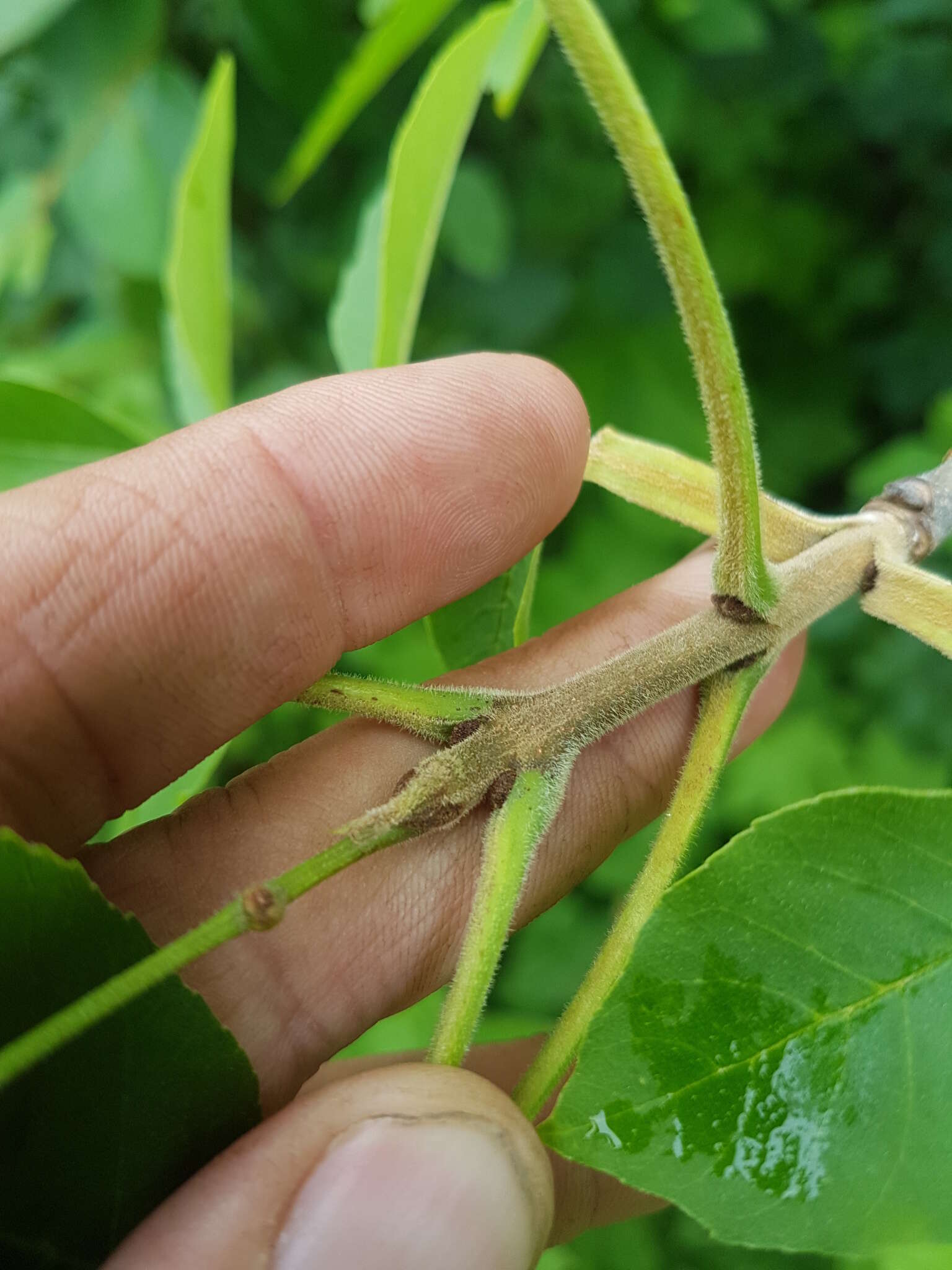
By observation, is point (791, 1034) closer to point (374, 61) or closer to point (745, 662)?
point (745, 662)

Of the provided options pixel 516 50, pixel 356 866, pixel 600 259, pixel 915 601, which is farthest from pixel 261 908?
pixel 600 259

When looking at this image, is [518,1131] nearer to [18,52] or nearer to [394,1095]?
[394,1095]

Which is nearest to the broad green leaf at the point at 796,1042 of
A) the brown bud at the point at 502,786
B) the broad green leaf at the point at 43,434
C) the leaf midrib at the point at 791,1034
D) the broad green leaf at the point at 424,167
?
the leaf midrib at the point at 791,1034

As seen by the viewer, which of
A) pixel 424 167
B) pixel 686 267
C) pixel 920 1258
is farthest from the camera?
pixel 424 167

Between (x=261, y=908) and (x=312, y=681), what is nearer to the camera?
(x=261, y=908)

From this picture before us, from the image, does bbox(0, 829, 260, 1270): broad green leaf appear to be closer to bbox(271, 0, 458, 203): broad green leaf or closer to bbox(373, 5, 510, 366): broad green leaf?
bbox(373, 5, 510, 366): broad green leaf

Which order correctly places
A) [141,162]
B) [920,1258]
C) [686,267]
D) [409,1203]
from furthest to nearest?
[141,162]
[920,1258]
[409,1203]
[686,267]
